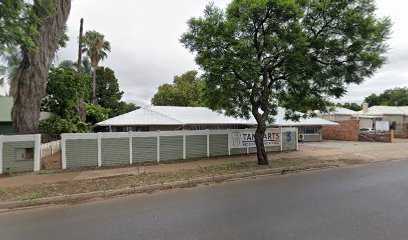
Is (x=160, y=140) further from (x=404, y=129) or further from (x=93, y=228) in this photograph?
(x=404, y=129)

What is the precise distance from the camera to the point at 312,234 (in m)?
4.39

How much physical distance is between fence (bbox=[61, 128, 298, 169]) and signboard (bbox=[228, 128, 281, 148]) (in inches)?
10.7

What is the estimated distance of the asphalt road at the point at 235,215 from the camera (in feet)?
14.9

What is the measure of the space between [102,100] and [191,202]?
34.9 meters

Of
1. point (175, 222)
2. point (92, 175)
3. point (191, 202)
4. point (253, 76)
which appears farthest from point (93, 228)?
point (253, 76)

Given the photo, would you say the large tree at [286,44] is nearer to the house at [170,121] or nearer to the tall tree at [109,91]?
the house at [170,121]

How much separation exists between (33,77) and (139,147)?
19.3 feet

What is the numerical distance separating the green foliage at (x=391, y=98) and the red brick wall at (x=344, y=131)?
4850 cm

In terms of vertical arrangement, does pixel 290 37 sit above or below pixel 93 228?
above

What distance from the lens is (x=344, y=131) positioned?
28.6 m

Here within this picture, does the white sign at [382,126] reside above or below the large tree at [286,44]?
below

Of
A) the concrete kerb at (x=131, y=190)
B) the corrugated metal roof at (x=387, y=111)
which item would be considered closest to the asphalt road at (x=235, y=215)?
the concrete kerb at (x=131, y=190)

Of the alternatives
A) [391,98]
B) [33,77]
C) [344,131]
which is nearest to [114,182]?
[33,77]

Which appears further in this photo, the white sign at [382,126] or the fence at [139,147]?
the white sign at [382,126]
